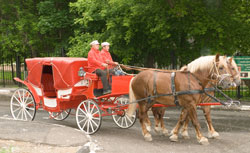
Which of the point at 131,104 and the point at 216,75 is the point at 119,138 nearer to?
the point at 131,104

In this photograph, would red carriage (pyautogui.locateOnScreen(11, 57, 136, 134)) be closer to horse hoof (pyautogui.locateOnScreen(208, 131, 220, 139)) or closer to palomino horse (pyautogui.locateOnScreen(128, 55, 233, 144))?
palomino horse (pyautogui.locateOnScreen(128, 55, 233, 144))

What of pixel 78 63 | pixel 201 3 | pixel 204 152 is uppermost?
pixel 201 3

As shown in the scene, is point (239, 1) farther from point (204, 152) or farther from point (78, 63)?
point (204, 152)

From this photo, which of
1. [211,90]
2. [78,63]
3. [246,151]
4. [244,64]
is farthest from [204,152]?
[244,64]

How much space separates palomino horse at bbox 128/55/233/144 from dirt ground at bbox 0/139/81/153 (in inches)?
86.2

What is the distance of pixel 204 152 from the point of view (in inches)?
279

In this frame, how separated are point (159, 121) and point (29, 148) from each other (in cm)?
354

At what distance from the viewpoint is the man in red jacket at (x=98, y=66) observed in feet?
29.8

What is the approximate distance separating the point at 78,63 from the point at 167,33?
6.38 metres

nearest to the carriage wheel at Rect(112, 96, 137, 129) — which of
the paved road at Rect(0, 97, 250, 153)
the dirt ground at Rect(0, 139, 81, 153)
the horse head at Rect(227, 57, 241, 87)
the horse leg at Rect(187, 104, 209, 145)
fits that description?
the paved road at Rect(0, 97, 250, 153)

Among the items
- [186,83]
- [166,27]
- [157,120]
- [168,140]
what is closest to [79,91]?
[157,120]

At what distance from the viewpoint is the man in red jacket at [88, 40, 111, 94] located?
357 inches

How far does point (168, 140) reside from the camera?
8320 millimetres

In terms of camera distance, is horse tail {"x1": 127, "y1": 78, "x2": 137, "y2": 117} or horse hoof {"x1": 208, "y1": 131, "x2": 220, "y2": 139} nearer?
horse hoof {"x1": 208, "y1": 131, "x2": 220, "y2": 139}
